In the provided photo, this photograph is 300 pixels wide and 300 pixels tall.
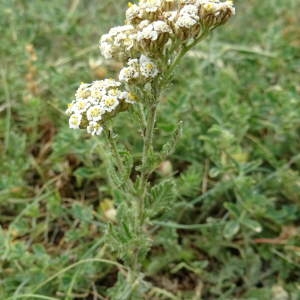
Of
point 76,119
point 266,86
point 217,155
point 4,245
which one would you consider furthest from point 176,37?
point 266,86

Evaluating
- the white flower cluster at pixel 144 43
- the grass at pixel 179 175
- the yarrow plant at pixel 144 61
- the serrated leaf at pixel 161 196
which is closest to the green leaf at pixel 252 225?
the grass at pixel 179 175

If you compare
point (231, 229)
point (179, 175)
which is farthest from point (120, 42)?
point (179, 175)

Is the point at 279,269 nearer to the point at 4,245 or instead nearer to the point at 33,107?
the point at 4,245

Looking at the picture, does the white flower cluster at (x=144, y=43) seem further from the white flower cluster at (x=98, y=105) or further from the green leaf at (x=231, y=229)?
the green leaf at (x=231, y=229)

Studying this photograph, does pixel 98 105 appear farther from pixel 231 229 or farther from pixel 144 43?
pixel 231 229

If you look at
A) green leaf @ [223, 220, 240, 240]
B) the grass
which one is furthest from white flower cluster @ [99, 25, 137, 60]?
green leaf @ [223, 220, 240, 240]

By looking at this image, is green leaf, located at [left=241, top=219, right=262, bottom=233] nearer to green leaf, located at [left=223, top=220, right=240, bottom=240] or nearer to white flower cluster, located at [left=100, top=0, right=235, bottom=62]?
green leaf, located at [left=223, top=220, right=240, bottom=240]

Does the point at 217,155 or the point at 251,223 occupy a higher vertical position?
the point at 217,155
